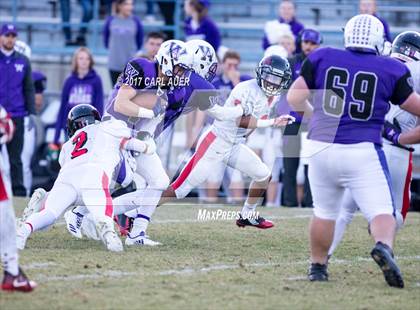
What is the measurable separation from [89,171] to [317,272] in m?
1.86

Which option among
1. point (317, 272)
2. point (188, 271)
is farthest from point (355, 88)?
point (188, 271)

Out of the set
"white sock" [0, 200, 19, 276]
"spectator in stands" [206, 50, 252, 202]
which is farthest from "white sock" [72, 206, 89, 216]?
"spectator in stands" [206, 50, 252, 202]

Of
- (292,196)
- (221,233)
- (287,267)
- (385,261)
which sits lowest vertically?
(292,196)

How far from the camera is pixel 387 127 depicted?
661 cm

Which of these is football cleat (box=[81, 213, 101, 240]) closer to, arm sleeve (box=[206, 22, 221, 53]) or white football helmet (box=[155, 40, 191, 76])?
white football helmet (box=[155, 40, 191, 76])

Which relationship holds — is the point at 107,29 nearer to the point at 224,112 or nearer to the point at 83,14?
the point at 83,14

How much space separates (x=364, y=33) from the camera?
560 cm

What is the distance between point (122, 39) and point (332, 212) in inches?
279

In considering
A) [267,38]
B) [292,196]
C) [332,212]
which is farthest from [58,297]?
[267,38]

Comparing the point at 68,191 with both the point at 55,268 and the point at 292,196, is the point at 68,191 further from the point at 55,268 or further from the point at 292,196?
the point at 292,196

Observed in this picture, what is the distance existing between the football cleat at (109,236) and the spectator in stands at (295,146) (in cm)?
439

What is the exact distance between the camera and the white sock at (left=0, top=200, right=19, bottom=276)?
4938 millimetres

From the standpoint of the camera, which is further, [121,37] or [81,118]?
[121,37]

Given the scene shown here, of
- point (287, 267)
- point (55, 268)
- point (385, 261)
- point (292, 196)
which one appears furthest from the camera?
point (292, 196)
